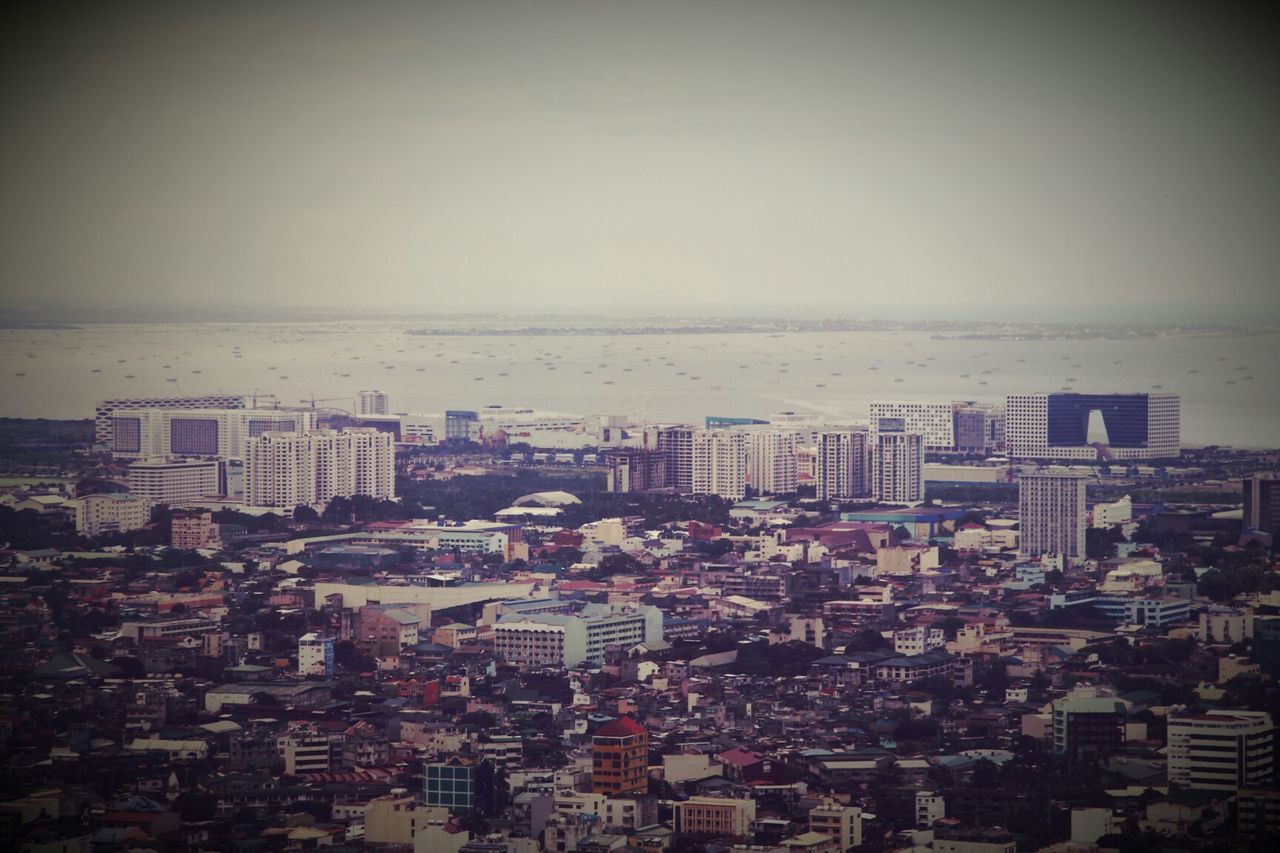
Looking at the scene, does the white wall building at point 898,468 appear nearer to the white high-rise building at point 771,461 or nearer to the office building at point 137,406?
the white high-rise building at point 771,461

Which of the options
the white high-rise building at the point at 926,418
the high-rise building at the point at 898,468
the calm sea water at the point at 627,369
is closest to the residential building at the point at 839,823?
the high-rise building at the point at 898,468

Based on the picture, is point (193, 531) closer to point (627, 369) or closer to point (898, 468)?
point (898, 468)

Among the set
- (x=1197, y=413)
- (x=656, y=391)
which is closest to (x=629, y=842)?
(x=1197, y=413)

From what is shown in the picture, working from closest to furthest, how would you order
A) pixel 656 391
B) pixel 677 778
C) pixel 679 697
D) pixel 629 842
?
1. pixel 629 842
2. pixel 677 778
3. pixel 679 697
4. pixel 656 391

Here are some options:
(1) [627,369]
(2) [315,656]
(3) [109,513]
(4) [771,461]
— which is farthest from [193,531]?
(1) [627,369]

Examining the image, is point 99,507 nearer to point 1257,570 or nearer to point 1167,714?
point 1257,570
